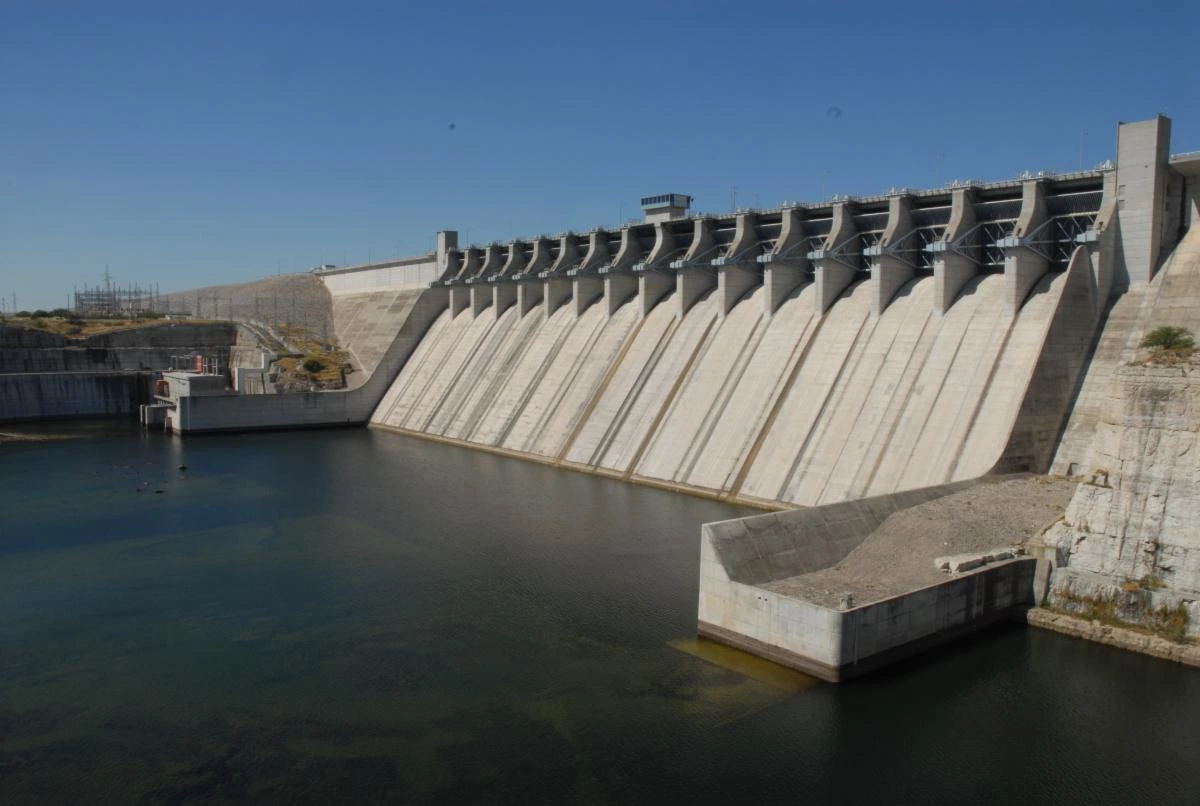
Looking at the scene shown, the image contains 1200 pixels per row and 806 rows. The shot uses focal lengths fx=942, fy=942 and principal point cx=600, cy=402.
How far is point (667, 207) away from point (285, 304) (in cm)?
3493

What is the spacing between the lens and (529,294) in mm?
45562

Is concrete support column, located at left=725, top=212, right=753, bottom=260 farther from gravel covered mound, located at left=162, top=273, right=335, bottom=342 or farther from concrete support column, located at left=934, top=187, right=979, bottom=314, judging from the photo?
gravel covered mound, located at left=162, top=273, right=335, bottom=342

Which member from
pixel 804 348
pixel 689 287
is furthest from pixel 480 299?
pixel 804 348

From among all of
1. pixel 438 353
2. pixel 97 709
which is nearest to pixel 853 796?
pixel 97 709

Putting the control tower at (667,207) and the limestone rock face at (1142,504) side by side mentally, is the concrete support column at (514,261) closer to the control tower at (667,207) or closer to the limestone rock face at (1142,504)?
the control tower at (667,207)

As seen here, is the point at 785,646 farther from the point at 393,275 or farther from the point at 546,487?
the point at 393,275

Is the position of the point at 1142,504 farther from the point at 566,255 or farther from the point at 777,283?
the point at 566,255

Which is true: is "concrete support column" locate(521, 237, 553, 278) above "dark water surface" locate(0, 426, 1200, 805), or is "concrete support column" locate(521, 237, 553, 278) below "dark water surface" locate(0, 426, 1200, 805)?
above

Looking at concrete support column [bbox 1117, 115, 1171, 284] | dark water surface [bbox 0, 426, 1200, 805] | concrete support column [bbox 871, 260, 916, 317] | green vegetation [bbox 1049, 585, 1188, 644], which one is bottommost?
dark water surface [bbox 0, 426, 1200, 805]

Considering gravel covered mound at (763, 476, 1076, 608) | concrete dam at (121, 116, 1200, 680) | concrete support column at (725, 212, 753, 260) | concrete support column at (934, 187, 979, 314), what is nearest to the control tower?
concrete dam at (121, 116, 1200, 680)

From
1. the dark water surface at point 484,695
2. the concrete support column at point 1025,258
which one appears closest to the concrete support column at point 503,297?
the dark water surface at point 484,695

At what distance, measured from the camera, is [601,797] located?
11430mm

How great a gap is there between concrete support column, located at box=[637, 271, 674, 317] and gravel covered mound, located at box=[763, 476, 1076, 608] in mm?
19061

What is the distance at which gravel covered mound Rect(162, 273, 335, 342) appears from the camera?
206 ft
